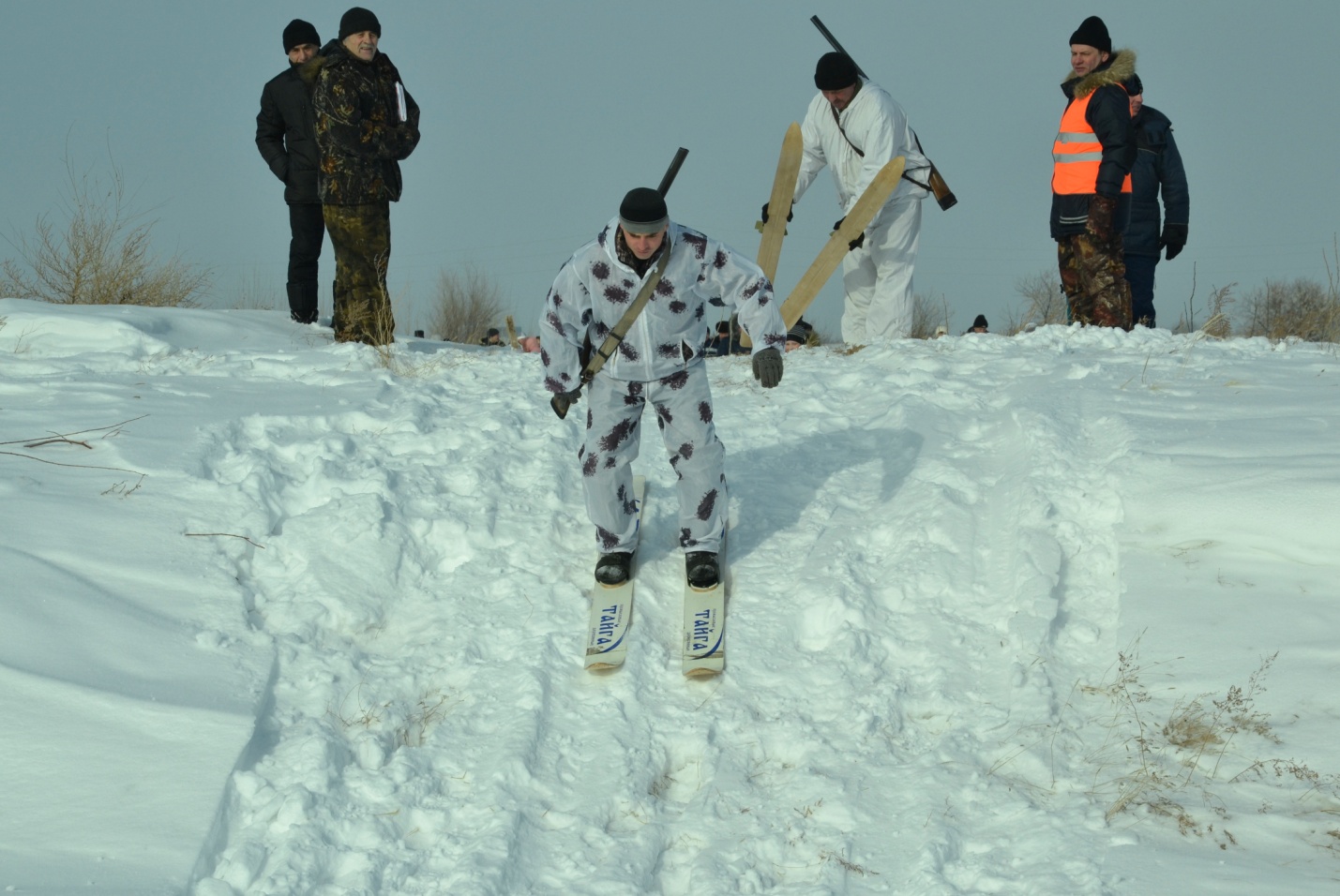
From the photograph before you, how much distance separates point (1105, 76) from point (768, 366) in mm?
4847

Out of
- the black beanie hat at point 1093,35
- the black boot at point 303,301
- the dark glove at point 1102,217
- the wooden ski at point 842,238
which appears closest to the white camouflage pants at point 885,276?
the wooden ski at point 842,238

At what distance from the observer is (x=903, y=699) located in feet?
13.3

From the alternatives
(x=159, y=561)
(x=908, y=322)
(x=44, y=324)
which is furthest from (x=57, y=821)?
(x=908, y=322)

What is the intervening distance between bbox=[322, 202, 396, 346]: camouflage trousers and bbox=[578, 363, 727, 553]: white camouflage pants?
10.8 feet

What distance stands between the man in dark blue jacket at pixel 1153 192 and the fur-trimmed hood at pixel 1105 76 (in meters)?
A: 0.46

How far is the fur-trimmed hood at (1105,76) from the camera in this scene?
777cm

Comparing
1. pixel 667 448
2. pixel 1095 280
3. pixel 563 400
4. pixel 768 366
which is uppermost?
pixel 1095 280

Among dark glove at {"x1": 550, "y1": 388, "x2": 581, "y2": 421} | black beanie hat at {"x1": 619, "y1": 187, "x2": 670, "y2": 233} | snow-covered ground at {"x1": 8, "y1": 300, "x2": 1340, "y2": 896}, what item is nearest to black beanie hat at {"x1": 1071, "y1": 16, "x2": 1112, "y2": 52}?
Answer: snow-covered ground at {"x1": 8, "y1": 300, "x2": 1340, "y2": 896}

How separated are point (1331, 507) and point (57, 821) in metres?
4.30

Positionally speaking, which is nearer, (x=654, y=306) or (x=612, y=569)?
(x=654, y=306)

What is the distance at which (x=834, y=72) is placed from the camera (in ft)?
26.0

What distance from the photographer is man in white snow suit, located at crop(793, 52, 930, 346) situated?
26.3 ft

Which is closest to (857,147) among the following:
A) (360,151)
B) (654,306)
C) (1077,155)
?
(1077,155)

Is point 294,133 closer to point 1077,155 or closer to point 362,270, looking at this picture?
point 362,270
